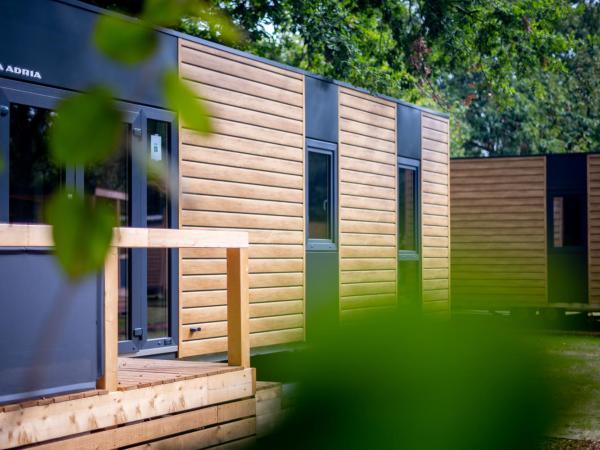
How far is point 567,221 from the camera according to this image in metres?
15.3

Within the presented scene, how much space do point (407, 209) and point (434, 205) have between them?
683 millimetres

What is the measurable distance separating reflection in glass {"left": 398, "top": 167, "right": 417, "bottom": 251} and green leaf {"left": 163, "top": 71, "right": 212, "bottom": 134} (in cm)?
1010

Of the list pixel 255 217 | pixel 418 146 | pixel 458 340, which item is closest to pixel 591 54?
pixel 418 146

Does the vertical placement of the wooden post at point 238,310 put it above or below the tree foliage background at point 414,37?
below

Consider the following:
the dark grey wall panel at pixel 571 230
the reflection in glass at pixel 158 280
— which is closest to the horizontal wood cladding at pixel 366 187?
the reflection in glass at pixel 158 280

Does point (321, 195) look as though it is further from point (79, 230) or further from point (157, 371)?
point (79, 230)

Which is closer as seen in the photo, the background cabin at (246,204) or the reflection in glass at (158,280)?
the background cabin at (246,204)

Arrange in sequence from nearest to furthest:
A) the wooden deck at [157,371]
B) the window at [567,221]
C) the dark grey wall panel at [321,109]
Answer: the wooden deck at [157,371], the dark grey wall panel at [321,109], the window at [567,221]

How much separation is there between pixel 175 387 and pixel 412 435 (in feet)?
13.8

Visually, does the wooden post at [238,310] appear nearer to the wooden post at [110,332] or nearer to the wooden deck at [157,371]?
the wooden deck at [157,371]

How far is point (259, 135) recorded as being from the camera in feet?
26.6

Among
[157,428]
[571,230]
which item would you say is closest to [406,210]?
[571,230]

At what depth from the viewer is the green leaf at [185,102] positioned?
1.64ft

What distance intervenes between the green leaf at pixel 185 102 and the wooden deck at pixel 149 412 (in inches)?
129
